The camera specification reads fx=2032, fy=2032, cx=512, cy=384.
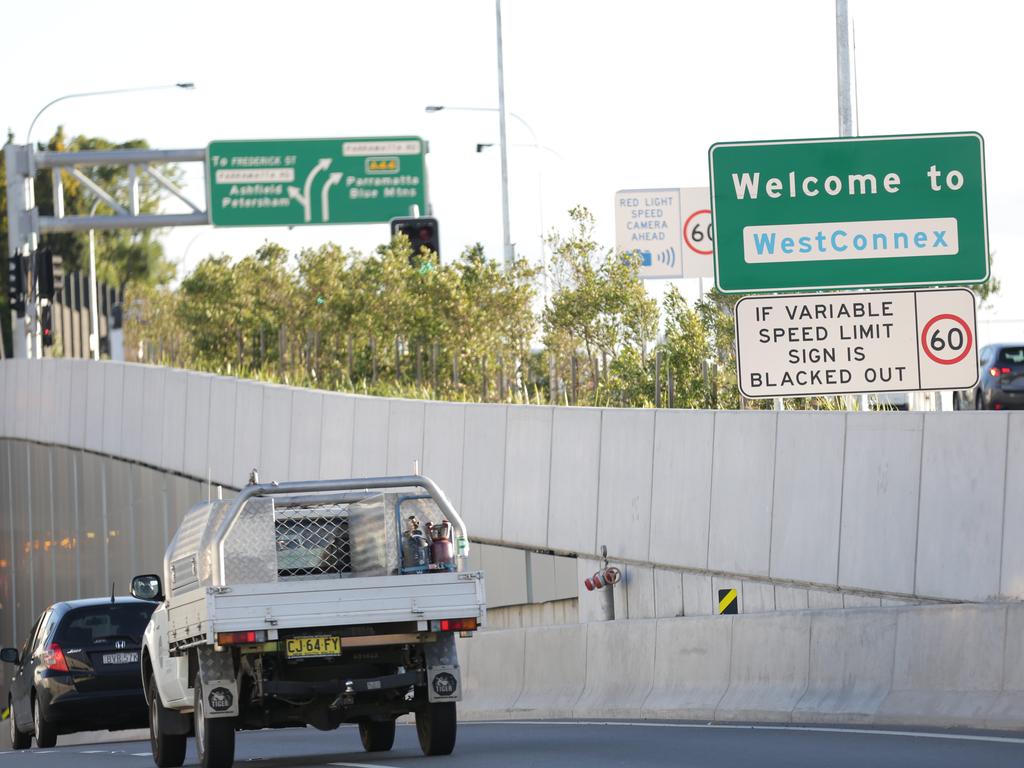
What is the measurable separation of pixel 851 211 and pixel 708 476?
3.35 m

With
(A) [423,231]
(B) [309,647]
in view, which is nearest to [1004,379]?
(A) [423,231]

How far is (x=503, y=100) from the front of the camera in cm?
4572

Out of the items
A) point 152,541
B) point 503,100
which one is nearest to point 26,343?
point 152,541

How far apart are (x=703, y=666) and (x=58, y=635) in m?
6.67

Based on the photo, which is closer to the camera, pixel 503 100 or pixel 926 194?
pixel 926 194

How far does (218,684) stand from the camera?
44.8ft

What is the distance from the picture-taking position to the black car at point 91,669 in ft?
67.3

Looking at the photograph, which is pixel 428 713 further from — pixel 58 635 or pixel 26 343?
pixel 26 343

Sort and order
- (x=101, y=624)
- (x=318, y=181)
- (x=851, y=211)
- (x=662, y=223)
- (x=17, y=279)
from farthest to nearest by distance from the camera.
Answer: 1. (x=662, y=223)
2. (x=318, y=181)
3. (x=17, y=279)
4. (x=101, y=624)
5. (x=851, y=211)

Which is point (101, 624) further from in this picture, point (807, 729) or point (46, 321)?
point (46, 321)

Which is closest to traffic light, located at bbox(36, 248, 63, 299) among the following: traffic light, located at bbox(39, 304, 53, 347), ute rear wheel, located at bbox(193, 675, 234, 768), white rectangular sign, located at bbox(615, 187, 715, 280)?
traffic light, located at bbox(39, 304, 53, 347)

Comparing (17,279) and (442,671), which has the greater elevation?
(17,279)

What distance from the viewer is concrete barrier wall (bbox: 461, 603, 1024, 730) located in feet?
47.8

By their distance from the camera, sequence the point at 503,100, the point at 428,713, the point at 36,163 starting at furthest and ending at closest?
the point at 503,100 → the point at 36,163 → the point at 428,713
